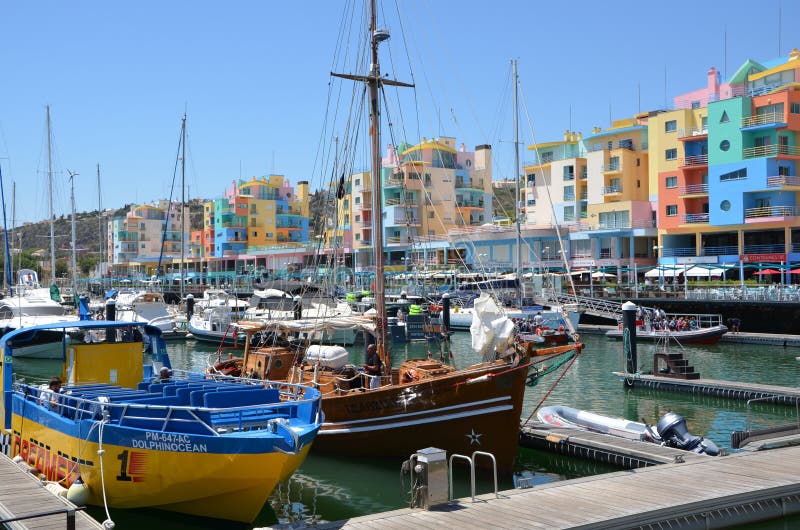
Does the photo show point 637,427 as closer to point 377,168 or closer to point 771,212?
point 377,168

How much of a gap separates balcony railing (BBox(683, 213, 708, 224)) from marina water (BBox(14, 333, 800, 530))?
70.2 feet

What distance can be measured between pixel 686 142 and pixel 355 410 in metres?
58.0

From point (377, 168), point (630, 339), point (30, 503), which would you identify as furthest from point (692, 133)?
point (30, 503)

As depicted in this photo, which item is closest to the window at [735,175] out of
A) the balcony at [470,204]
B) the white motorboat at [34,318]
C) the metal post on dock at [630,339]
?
the metal post on dock at [630,339]

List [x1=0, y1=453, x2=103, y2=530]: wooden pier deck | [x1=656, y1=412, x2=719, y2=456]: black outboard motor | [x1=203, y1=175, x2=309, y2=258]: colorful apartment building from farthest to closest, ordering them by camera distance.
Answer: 1. [x1=203, y1=175, x2=309, y2=258]: colorful apartment building
2. [x1=656, y1=412, x2=719, y2=456]: black outboard motor
3. [x1=0, y1=453, x2=103, y2=530]: wooden pier deck

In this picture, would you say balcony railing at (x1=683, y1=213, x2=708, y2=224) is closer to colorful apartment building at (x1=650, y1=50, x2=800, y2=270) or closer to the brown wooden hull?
colorful apartment building at (x1=650, y1=50, x2=800, y2=270)

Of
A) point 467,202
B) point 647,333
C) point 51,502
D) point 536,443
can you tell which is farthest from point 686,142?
point 51,502

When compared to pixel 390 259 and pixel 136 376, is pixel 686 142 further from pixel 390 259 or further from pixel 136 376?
pixel 136 376

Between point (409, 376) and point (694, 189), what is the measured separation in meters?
55.4

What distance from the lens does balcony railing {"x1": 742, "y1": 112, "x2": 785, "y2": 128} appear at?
61.5 meters

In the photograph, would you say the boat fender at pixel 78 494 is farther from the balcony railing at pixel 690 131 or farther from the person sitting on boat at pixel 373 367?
the balcony railing at pixel 690 131

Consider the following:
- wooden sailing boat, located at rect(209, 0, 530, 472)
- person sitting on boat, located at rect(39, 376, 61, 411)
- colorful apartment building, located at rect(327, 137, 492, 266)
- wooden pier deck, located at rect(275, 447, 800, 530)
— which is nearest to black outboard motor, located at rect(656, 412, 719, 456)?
wooden pier deck, located at rect(275, 447, 800, 530)

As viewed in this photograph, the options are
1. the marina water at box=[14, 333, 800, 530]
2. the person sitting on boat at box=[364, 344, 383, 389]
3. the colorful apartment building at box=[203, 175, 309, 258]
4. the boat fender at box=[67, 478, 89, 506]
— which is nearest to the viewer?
the boat fender at box=[67, 478, 89, 506]

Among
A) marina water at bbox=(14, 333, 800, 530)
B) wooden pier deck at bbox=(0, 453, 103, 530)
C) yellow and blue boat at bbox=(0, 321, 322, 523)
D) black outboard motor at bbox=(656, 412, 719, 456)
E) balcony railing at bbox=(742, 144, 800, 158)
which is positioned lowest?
marina water at bbox=(14, 333, 800, 530)
